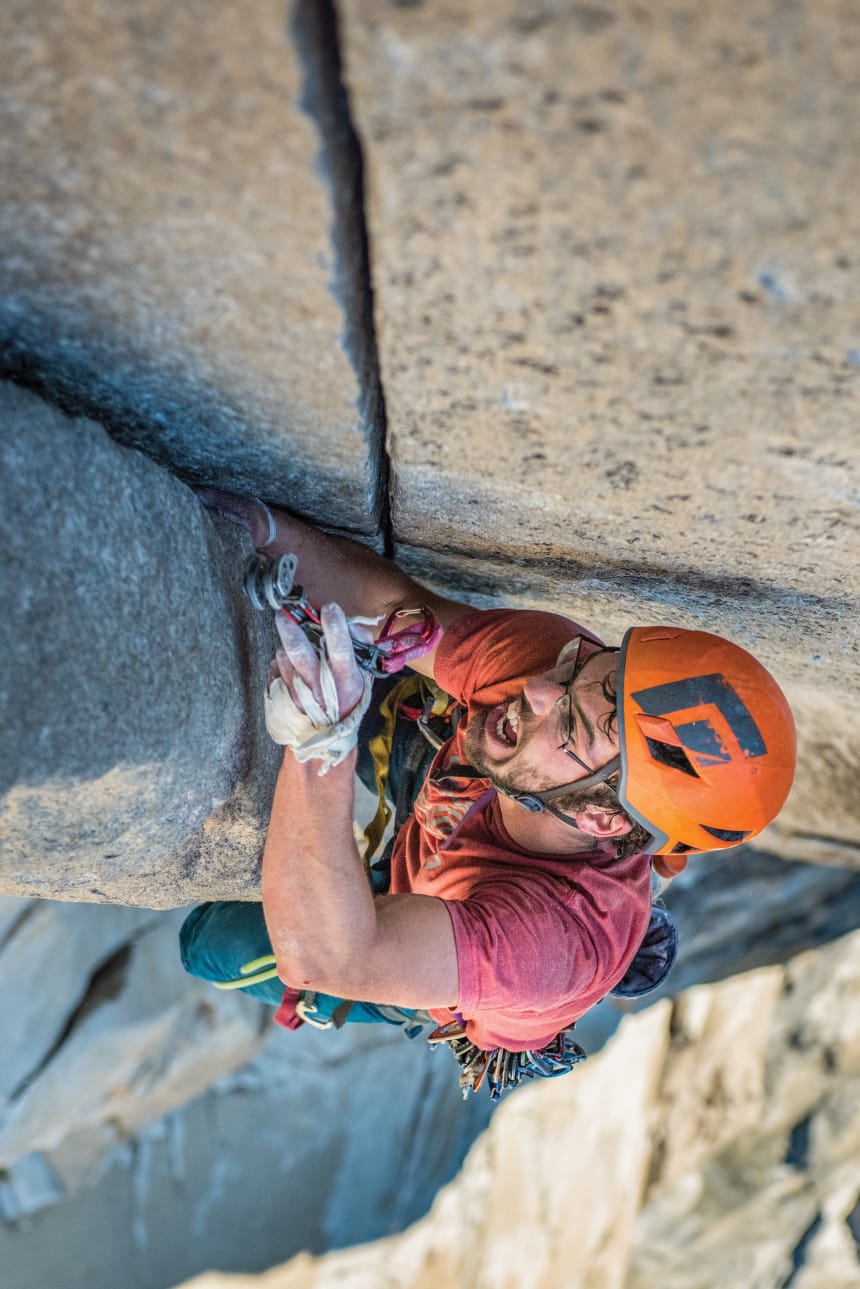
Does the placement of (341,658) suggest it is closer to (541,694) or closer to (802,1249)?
(541,694)

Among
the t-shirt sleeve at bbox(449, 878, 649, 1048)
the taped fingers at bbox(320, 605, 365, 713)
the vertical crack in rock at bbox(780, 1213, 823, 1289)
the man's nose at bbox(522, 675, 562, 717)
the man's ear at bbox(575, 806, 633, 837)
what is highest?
the taped fingers at bbox(320, 605, 365, 713)

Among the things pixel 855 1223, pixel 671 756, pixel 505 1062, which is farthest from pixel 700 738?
pixel 855 1223

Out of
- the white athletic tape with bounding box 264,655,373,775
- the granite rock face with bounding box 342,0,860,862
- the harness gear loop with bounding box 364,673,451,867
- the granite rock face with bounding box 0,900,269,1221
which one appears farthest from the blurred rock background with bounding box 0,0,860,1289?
the granite rock face with bounding box 0,900,269,1221

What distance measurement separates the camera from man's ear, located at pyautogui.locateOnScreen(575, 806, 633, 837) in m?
2.27

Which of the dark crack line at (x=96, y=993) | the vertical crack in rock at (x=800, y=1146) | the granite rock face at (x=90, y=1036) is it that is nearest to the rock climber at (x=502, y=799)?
the granite rock face at (x=90, y=1036)

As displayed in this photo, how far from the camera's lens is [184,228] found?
1203mm

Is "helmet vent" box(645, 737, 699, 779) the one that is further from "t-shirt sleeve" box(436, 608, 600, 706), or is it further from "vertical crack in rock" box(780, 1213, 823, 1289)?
"vertical crack in rock" box(780, 1213, 823, 1289)

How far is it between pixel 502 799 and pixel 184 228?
5.47ft

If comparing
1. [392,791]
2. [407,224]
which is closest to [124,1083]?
[392,791]

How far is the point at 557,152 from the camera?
104 cm

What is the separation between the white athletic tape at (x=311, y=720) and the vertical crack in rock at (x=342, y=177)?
1.68 ft

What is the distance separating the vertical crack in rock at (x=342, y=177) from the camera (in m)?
0.98

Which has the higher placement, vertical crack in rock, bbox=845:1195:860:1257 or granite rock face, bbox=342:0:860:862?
granite rock face, bbox=342:0:860:862

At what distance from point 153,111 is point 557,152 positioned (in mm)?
460
